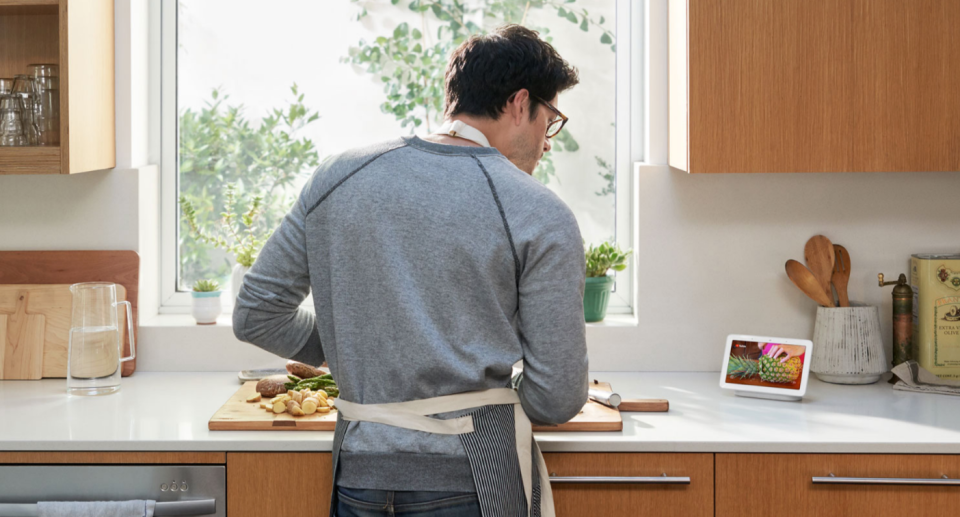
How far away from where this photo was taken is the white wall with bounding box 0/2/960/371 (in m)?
2.38

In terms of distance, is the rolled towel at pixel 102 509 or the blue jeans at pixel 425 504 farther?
the rolled towel at pixel 102 509

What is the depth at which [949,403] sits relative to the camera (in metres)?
2.02

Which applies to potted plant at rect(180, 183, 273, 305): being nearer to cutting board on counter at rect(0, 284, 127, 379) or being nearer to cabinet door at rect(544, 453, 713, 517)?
cutting board on counter at rect(0, 284, 127, 379)

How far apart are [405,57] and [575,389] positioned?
141 cm

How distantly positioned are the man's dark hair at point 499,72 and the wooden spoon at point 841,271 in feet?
3.92

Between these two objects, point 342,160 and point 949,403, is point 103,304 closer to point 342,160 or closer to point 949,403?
point 342,160

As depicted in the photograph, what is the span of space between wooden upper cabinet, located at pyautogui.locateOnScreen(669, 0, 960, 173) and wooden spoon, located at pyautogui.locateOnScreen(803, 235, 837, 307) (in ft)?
1.24

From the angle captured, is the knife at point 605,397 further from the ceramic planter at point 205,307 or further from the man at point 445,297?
the ceramic planter at point 205,307

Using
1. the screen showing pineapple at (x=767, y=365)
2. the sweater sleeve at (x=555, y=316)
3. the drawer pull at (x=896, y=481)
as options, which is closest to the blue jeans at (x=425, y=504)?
the sweater sleeve at (x=555, y=316)

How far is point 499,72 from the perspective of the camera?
57.7 inches

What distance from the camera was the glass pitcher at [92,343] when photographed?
2127 mm

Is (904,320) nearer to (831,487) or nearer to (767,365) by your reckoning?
(767,365)

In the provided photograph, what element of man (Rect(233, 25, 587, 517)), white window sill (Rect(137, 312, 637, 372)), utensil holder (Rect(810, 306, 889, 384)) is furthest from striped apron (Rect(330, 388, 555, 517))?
utensil holder (Rect(810, 306, 889, 384))

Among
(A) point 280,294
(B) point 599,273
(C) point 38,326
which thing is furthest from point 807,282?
(C) point 38,326
